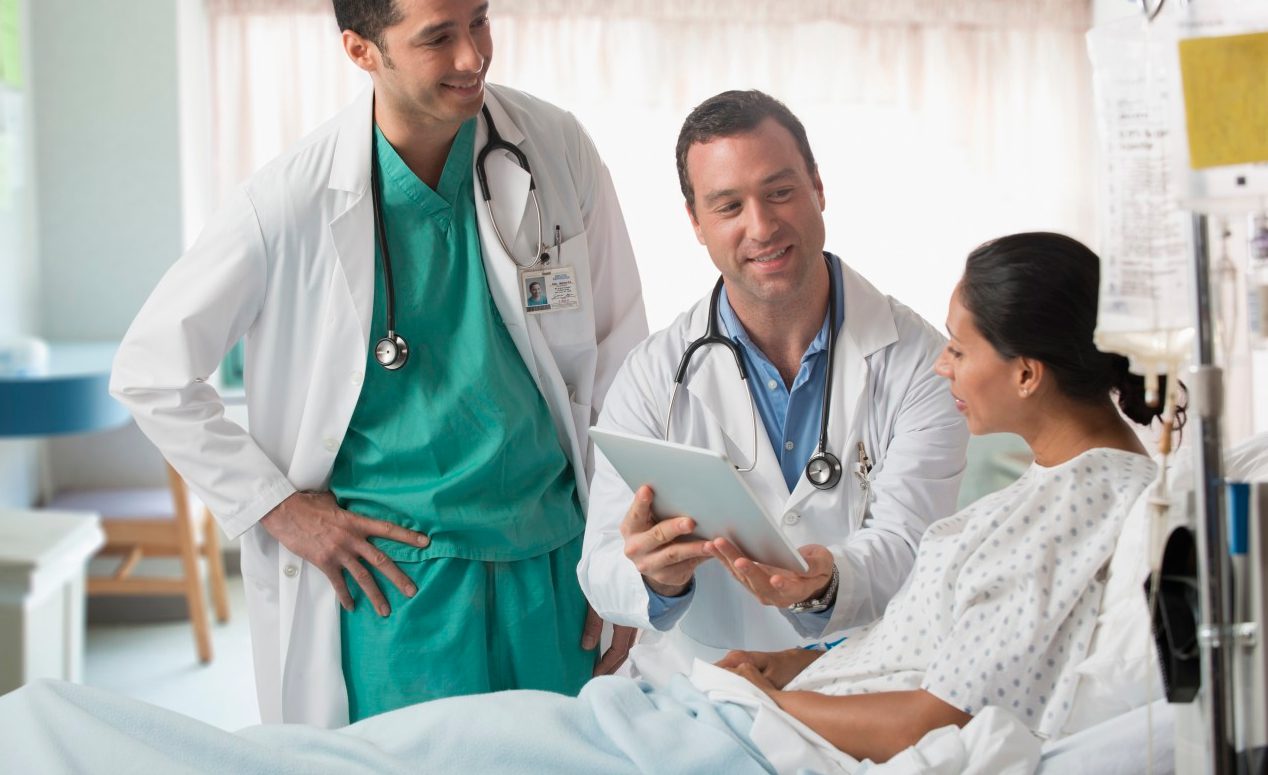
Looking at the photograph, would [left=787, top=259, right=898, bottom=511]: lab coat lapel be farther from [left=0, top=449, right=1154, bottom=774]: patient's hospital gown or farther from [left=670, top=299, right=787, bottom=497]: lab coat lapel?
[left=0, top=449, right=1154, bottom=774]: patient's hospital gown

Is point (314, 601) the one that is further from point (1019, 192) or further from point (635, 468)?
point (1019, 192)

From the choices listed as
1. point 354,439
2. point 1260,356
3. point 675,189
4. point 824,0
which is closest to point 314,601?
point 354,439

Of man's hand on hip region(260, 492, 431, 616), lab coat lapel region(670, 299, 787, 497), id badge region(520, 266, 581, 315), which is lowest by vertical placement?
man's hand on hip region(260, 492, 431, 616)

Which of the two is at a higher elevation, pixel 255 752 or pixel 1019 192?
pixel 1019 192

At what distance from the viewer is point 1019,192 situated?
480cm

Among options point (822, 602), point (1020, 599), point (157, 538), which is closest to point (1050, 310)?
point (1020, 599)

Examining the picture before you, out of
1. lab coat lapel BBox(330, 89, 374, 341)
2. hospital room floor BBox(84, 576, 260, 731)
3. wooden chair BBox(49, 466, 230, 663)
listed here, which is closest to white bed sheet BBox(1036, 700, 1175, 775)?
lab coat lapel BBox(330, 89, 374, 341)

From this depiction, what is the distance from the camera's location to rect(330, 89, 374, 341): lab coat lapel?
1.81 m

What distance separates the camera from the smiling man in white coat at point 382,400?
1.80 metres

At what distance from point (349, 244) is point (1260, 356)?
9.03 ft

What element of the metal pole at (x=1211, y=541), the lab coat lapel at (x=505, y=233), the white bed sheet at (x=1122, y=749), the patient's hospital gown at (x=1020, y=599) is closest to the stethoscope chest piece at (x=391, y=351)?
the lab coat lapel at (x=505, y=233)

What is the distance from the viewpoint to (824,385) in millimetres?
1791

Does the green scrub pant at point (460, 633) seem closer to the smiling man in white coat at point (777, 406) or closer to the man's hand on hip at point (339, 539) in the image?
the man's hand on hip at point (339, 539)

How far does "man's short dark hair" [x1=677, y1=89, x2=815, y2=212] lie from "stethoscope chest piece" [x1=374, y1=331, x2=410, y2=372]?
1.54 ft
